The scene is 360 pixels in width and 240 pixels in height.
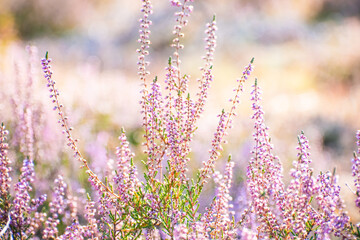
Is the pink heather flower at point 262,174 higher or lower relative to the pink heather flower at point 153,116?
lower

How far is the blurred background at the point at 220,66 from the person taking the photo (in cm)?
581

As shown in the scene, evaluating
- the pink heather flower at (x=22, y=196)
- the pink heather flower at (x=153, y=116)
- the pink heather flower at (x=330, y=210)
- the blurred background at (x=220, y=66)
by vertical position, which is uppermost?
the blurred background at (x=220, y=66)

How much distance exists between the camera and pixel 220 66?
1590 cm

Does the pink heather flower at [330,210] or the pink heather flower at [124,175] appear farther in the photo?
the pink heather flower at [124,175]

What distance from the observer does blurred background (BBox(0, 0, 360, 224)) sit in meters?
5.81

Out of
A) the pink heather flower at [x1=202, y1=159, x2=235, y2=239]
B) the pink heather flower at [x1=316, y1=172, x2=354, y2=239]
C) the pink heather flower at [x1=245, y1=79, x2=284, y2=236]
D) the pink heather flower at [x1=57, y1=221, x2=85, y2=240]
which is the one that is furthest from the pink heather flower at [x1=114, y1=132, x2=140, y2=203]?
the pink heather flower at [x1=316, y1=172, x2=354, y2=239]

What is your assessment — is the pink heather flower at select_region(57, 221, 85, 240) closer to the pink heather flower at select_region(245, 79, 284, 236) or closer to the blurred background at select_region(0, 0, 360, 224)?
the pink heather flower at select_region(245, 79, 284, 236)

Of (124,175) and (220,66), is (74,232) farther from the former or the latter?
(220,66)

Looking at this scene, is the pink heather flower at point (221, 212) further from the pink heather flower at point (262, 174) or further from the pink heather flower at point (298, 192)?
the pink heather flower at point (298, 192)

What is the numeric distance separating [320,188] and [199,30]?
1731cm

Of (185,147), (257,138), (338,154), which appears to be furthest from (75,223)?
(338,154)

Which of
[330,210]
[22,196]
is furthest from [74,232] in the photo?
[330,210]

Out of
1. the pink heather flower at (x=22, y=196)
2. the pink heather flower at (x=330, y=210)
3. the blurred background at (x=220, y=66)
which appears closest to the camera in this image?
the pink heather flower at (x=330, y=210)

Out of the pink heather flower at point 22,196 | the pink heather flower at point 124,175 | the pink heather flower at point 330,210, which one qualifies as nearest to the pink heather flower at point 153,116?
the pink heather flower at point 124,175
